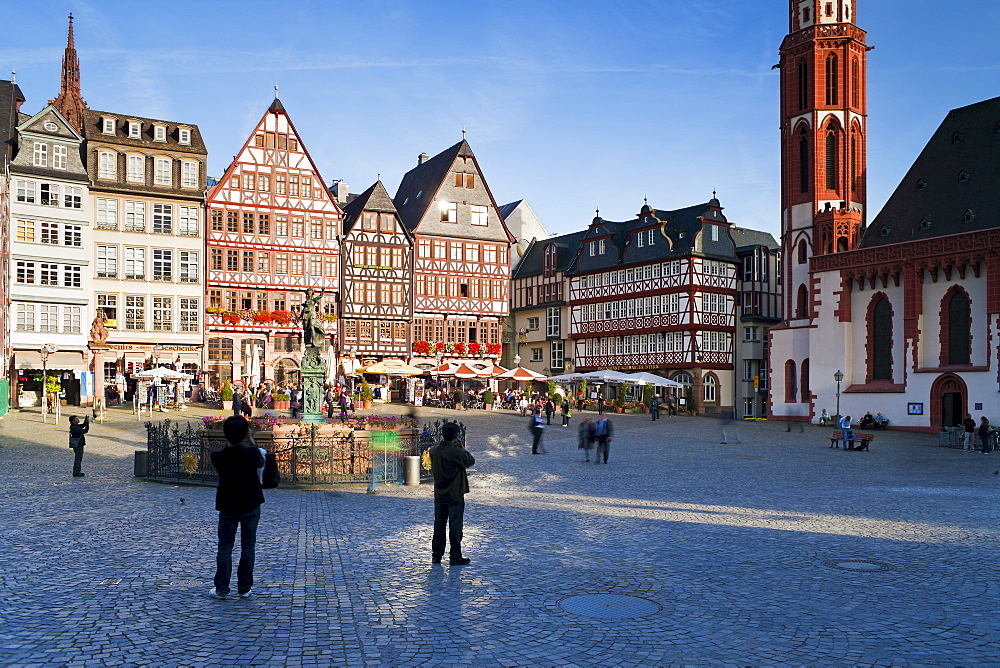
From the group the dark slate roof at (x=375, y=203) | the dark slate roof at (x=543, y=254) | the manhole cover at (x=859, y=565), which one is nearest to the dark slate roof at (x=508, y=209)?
the dark slate roof at (x=543, y=254)

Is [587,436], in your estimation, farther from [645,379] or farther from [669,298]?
[669,298]

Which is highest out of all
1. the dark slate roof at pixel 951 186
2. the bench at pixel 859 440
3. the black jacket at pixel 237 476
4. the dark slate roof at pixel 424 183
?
the dark slate roof at pixel 424 183

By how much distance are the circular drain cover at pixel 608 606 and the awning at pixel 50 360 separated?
46.8 m

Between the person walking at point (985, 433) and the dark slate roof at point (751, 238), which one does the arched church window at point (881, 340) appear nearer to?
the person walking at point (985, 433)

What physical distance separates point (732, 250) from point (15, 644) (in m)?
58.8

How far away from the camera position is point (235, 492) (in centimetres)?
895

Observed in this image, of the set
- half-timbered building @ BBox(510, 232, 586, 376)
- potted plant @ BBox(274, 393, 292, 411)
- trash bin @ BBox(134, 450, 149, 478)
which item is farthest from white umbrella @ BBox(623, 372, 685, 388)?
trash bin @ BBox(134, 450, 149, 478)

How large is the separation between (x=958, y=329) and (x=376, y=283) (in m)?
35.0

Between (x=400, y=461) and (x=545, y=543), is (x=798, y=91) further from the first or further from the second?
(x=545, y=543)

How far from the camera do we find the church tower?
5056cm

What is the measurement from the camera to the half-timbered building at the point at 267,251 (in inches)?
2191

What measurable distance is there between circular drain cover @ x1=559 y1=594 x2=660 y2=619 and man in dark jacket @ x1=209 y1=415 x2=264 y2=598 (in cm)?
316

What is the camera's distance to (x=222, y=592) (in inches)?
354

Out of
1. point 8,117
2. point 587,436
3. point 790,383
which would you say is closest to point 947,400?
point 790,383
